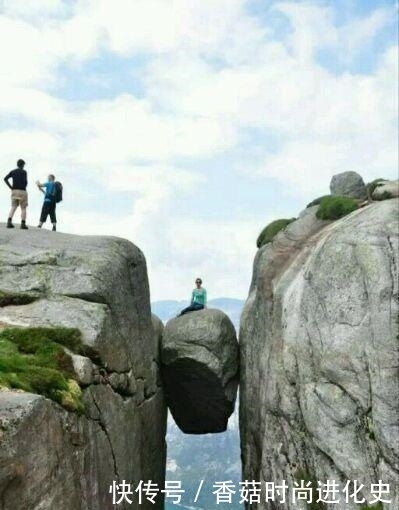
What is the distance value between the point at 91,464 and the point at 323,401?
29.7 ft

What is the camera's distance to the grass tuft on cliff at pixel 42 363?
51.9 feet

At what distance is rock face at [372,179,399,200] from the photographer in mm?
25234

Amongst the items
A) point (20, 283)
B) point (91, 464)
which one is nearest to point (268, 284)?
point (20, 283)

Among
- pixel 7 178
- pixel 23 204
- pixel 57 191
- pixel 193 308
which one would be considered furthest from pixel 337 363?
pixel 7 178

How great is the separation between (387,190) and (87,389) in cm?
1550

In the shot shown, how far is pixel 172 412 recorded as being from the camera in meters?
34.9

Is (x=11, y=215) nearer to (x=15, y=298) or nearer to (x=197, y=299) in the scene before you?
(x=15, y=298)

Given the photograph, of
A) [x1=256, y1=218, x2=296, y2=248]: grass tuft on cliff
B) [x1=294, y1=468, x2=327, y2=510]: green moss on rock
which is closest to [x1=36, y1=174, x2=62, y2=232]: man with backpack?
[x1=256, y1=218, x2=296, y2=248]: grass tuft on cliff

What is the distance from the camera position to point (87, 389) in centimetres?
1866

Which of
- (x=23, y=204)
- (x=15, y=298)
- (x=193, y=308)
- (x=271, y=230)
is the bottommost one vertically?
(x=15, y=298)

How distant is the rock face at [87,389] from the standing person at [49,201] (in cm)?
196

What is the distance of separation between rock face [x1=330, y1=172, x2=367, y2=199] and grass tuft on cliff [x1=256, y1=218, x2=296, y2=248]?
292 cm

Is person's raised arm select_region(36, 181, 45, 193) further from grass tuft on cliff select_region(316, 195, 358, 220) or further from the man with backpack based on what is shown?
grass tuft on cliff select_region(316, 195, 358, 220)

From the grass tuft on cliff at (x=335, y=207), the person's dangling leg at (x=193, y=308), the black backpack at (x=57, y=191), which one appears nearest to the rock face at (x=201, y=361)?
the person's dangling leg at (x=193, y=308)
